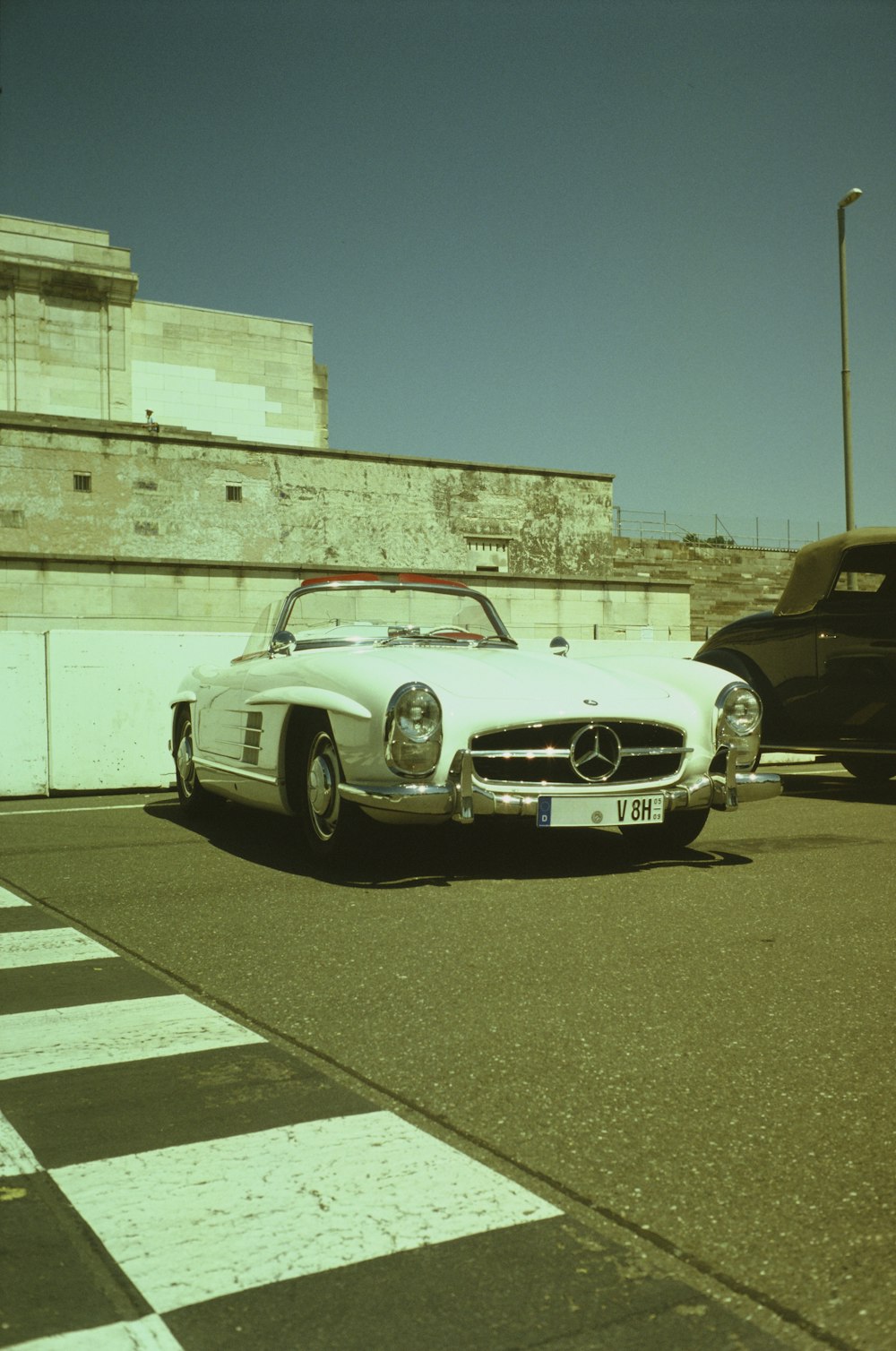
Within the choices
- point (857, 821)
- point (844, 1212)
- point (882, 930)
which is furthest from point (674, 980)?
point (857, 821)

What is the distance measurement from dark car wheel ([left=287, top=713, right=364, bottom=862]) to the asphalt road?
193mm

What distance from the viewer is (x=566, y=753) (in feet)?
19.1

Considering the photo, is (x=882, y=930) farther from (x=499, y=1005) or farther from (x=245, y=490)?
(x=245, y=490)

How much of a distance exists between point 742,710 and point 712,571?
33.2m

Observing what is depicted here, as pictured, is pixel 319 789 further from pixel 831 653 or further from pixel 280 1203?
pixel 831 653

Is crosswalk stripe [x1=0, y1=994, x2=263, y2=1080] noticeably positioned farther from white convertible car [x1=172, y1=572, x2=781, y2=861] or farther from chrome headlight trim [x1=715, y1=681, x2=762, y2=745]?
chrome headlight trim [x1=715, y1=681, x2=762, y2=745]

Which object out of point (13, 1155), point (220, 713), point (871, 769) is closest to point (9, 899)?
point (220, 713)

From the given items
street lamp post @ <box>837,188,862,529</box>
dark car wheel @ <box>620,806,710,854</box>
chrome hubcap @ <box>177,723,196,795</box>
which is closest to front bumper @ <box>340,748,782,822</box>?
dark car wheel @ <box>620,806,710,854</box>

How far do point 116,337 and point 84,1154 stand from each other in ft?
142

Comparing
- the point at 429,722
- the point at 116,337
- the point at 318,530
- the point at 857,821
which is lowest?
the point at 857,821

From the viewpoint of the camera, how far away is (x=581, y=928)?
4.79 meters

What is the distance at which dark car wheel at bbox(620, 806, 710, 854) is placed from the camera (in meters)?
6.51

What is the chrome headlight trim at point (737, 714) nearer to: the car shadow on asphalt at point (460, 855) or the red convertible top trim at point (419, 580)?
the car shadow on asphalt at point (460, 855)

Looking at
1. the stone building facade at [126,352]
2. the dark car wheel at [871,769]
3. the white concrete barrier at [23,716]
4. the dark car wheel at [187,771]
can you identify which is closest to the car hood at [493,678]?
the dark car wheel at [187,771]
